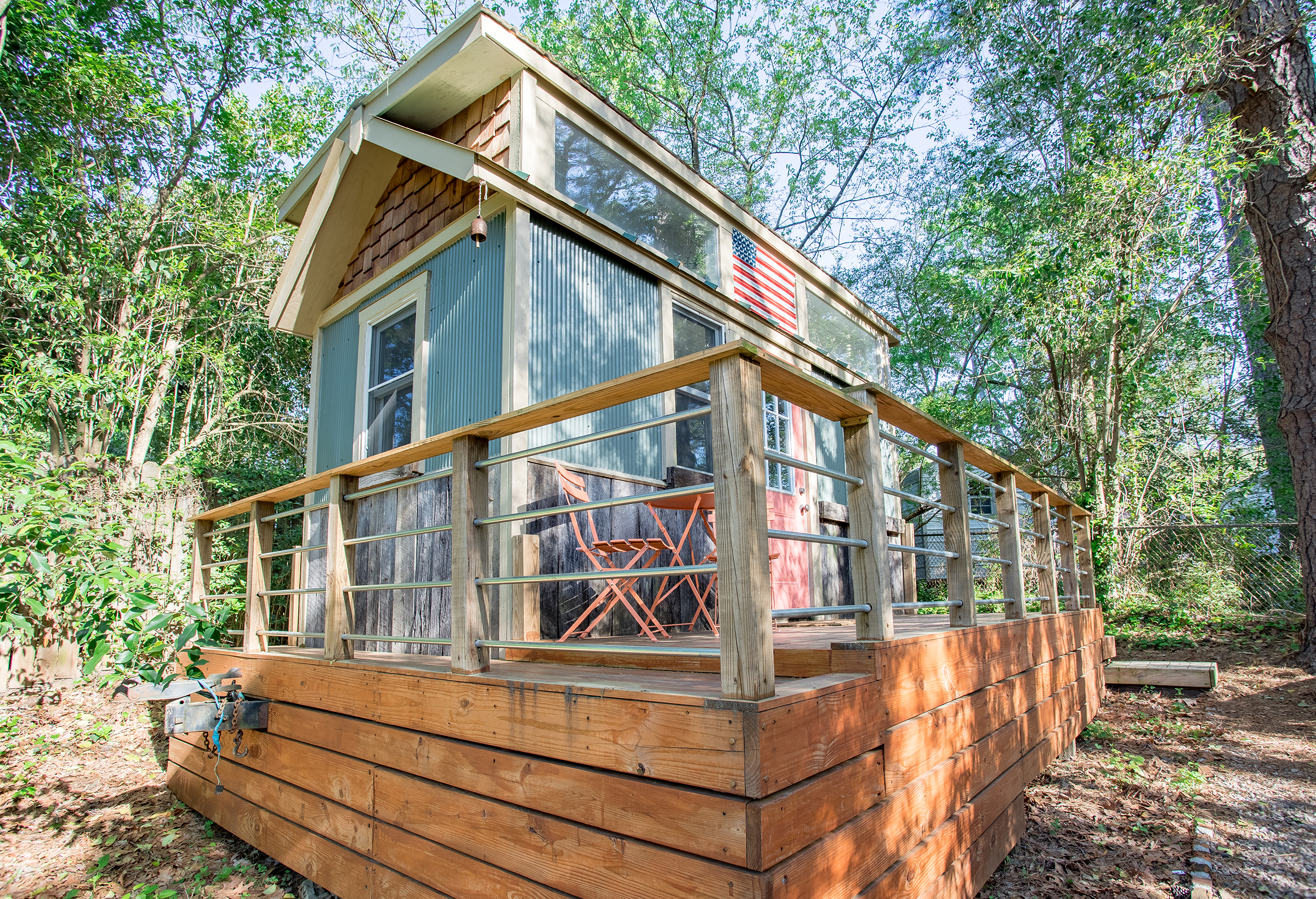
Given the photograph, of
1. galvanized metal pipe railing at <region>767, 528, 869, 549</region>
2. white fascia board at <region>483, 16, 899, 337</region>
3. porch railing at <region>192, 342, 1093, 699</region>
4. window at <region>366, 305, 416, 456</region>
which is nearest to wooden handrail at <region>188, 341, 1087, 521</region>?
porch railing at <region>192, 342, 1093, 699</region>

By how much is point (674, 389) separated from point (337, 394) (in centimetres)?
447

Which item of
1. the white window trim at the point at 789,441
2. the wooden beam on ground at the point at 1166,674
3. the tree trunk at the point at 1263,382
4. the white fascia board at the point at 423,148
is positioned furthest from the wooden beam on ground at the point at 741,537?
the tree trunk at the point at 1263,382

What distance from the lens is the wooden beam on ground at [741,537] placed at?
1729 mm

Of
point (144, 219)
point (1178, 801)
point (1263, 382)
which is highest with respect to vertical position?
point (144, 219)

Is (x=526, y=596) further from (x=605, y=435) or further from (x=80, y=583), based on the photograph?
(x=80, y=583)

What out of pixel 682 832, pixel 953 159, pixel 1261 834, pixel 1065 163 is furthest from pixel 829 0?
pixel 682 832

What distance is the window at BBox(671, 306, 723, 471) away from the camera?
19.0 feet

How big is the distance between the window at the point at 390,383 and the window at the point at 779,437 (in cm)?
321

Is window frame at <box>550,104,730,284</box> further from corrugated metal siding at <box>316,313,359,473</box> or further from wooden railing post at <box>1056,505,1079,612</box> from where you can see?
wooden railing post at <box>1056,505,1079,612</box>

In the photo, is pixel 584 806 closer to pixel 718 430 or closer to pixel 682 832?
pixel 682 832

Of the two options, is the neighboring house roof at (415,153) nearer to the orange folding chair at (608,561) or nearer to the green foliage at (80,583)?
the orange folding chair at (608,561)

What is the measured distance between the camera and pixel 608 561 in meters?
4.26

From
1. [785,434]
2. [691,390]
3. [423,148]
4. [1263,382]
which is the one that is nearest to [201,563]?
[423,148]

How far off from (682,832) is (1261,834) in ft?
11.1
